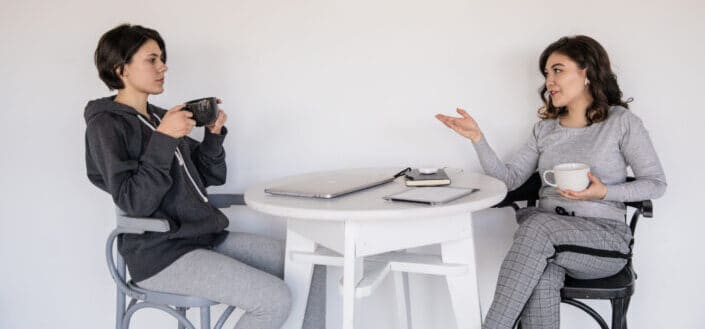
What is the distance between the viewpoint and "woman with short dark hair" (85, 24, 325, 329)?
4.59ft

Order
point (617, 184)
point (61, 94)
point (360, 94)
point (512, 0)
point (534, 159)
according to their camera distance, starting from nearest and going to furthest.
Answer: point (617, 184) < point (534, 159) < point (512, 0) < point (360, 94) < point (61, 94)

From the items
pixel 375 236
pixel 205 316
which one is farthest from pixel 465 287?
pixel 205 316

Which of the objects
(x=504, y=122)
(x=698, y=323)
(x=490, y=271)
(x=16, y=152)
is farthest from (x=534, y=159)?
(x=16, y=152)

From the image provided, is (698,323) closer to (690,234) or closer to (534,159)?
(690,234)

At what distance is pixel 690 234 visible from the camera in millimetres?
1887

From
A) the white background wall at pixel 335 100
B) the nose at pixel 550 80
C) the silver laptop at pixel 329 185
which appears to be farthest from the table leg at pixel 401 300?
the nose at pixel 550 80

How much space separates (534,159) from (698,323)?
2.79 feet

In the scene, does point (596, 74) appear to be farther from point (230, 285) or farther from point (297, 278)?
point (230, 285)

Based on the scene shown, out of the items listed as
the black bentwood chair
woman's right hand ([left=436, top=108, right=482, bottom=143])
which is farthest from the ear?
the black bentwood chair

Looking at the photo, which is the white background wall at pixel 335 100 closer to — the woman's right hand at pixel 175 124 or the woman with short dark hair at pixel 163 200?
the woman with short dark hair at pixel 163 200

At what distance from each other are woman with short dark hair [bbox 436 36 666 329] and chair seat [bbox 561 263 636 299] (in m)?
0.02

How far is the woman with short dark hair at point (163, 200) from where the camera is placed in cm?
140

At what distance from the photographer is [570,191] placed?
4.58ft

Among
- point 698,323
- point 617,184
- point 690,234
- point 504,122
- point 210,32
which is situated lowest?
point 698,323
